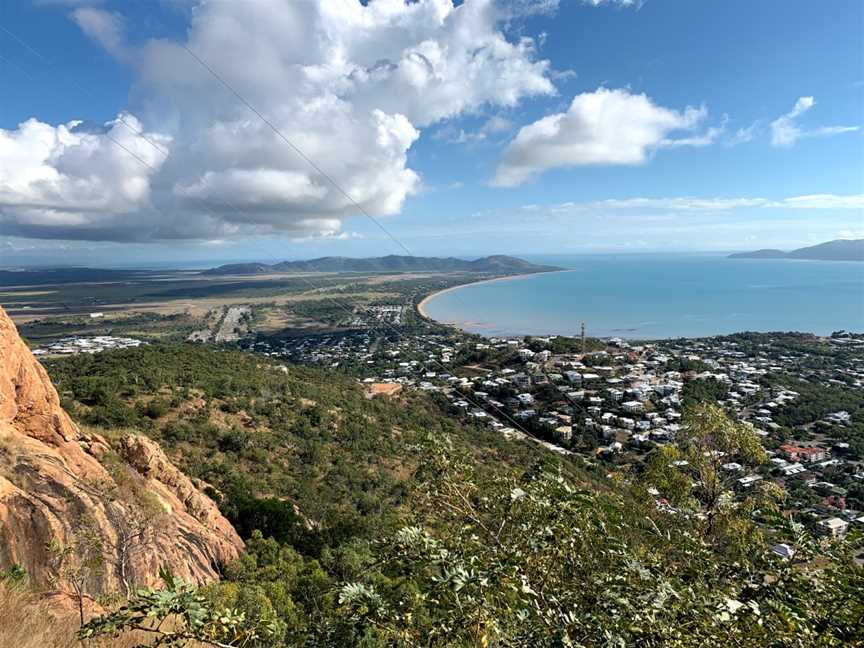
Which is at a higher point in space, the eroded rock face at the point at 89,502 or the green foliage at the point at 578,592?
the green foliage at the point at 578,592

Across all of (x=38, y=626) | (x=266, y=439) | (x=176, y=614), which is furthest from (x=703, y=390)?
(x=176, y=614)

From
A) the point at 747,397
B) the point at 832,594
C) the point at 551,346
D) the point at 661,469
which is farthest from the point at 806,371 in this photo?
the point at 832,594

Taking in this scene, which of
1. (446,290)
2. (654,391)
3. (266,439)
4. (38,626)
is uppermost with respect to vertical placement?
(38,626)

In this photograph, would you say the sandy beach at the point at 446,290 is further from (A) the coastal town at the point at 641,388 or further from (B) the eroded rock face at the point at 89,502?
(B) the eroded rock face at the point at 89,502

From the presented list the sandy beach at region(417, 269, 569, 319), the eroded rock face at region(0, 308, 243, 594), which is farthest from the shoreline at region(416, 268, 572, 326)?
the eroded rock face at region(0, 308, 243, 594)

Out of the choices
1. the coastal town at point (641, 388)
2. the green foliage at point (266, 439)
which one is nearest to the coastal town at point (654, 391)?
the coastal town at point (641, 388)

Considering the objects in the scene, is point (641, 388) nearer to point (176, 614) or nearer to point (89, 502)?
point (89, 502)

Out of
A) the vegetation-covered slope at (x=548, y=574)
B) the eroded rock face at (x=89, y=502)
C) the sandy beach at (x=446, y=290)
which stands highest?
the vegetation-covered slope at (x=548, y=574)
